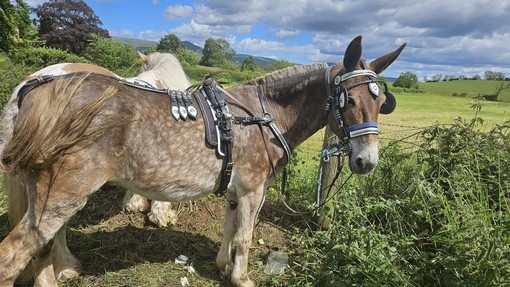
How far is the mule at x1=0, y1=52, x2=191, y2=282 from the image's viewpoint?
2449mm

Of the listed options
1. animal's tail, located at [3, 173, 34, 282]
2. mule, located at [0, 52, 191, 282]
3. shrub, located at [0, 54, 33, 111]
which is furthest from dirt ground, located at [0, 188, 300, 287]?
shrub, located at [0, 54, 33, 111]

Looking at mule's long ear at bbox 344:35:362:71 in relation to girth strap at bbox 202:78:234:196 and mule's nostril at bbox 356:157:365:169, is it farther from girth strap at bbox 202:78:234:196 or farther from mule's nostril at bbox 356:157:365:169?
girth strap at bbox 202:78:234:196

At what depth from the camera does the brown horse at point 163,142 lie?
7.38 ft

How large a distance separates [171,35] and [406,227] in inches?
3239

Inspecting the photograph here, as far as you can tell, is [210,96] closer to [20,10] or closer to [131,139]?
[131,139]

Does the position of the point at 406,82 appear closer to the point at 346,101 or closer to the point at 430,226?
the point at 430,226

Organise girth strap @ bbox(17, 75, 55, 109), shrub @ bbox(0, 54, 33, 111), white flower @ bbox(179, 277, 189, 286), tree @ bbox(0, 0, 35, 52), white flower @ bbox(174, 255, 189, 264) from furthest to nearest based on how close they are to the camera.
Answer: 1. tree @ bbox(0, 0, 35, 52)
2. shrub @ bbox(0, 54, 33, 111)
3. white flower @ bbox(174, 255, 189, 264)
4. white flower @ bbox(179, 277, 189, 286)
5. girth strap @ bbox(17, 75, 55, 109)

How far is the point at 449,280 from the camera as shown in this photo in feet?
8.41

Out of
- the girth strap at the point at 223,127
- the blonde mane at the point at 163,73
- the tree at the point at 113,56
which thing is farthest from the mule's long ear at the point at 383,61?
the tree at the point at 113,56

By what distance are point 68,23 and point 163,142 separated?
59.3 meters

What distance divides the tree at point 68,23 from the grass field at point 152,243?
4999 centimetres

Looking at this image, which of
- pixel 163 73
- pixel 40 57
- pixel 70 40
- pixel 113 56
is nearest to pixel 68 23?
pixel 70 40

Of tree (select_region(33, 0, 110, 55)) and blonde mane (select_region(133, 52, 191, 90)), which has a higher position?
tree (select_region(33, 0, 110, 55))

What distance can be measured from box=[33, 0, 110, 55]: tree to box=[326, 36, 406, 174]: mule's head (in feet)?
171
